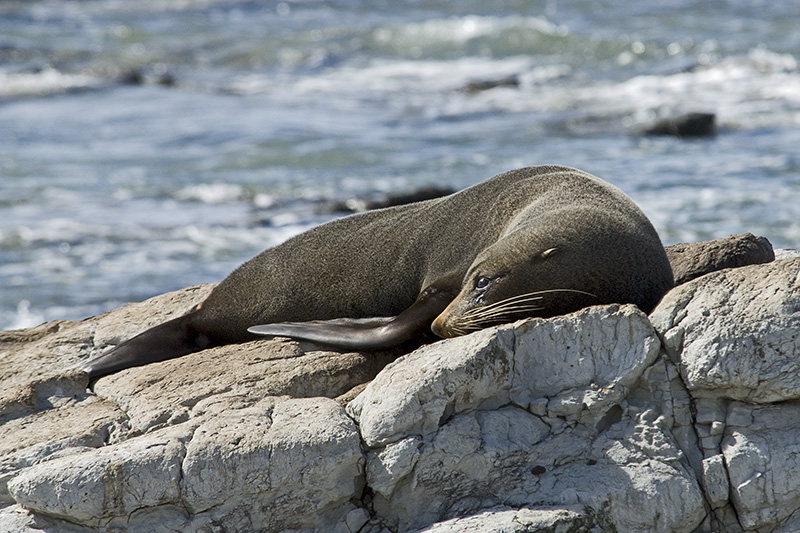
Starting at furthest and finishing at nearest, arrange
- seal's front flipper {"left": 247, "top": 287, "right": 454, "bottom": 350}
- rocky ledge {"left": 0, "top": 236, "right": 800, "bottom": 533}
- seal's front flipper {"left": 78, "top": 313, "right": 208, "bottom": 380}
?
seal's front flipper {"left": 78, "top": 313, "right": 208, "bottom": 380} → seal's front flipper {"left": 247, "top": 287, "right": 454, "bottom": 350} → rocky ledge {"left": 0, "top": 236, "right": 800, "bottom": 533}

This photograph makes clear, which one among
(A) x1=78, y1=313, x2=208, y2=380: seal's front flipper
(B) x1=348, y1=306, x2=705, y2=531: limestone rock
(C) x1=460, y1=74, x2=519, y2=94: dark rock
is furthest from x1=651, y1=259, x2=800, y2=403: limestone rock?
(C) x1=460, y1=74, x2=519, y2=94: dark rock

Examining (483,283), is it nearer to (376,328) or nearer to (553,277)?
(553,277)

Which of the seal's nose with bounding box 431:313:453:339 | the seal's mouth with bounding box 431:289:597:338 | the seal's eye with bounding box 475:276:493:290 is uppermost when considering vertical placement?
the seal's eye with bounding box 475:276:493:290

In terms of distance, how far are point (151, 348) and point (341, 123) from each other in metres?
12.5

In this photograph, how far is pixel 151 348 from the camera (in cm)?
541

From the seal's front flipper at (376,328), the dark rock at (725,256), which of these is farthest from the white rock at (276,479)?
the dark rock at (725,256)

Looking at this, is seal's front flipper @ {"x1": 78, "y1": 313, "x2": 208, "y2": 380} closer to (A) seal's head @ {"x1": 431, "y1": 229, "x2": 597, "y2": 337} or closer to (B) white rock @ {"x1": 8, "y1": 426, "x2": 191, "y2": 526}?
(B) white rock @ {"x1": 8, "y1": 426, "x2": 191, "y2": 526}

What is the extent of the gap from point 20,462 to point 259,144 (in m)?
12.3

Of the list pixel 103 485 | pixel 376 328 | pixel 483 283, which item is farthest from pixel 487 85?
pixel 103 485

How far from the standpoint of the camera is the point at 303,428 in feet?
12.5

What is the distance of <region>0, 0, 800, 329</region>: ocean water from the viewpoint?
11180 mm

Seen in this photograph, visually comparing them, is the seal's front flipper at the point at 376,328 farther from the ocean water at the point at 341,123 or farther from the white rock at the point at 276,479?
the ocean water at the point at 341,123

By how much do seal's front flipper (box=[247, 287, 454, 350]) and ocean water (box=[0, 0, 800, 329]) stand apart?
481 cm

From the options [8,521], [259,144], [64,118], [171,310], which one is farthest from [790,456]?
[64,118]
